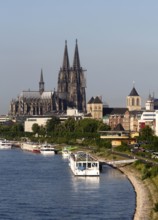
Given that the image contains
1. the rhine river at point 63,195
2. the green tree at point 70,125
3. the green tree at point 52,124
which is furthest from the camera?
the green tree at point 52,124

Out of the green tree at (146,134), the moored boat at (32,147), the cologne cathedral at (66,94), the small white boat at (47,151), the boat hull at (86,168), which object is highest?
the cologne cathedral at (66,94)

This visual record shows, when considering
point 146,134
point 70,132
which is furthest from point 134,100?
point 146,134

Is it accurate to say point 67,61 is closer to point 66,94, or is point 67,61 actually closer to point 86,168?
point 66,94

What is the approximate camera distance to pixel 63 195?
5216 centimetres

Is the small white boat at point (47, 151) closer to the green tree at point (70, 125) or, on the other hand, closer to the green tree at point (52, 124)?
the green tree at point (70, 125)

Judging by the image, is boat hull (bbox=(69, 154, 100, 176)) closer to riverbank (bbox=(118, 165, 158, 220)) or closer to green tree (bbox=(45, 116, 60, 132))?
riverbank (bbox=(118, 165, 158, 220))

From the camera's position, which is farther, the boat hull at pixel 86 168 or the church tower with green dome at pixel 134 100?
the church tower with green dome at pixel 134 100

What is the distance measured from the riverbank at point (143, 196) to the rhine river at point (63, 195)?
39cm

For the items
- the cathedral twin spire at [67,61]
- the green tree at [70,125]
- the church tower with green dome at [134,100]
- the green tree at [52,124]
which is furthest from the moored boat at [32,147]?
the cathedral twin spire at [67,61]

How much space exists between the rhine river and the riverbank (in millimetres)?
385

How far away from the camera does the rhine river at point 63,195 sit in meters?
44.2

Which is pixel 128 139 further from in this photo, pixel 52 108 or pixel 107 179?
pixel 52 108

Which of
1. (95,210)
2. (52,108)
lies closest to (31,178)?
(95,210)

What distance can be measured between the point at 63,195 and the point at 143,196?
462 cm
